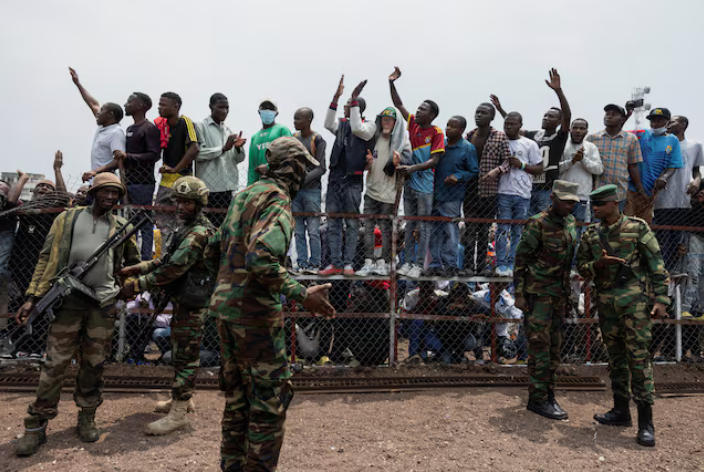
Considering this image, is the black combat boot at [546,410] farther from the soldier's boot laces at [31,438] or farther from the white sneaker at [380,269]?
the soldier's boot laces at [31,438]

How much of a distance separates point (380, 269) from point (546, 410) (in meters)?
2.41

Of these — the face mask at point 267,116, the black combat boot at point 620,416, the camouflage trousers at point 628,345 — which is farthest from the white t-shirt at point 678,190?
the face mask at point 267,116

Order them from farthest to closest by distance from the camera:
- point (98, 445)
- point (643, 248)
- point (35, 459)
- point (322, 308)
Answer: point (643, 248) → point (98, 445) → point (35, 459) → point (322, 308)

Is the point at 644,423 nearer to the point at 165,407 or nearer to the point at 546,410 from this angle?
the point at 546,410

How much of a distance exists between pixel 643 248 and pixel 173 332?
15.0 feet

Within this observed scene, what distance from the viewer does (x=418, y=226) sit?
586cm

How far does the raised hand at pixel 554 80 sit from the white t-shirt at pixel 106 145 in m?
5.70

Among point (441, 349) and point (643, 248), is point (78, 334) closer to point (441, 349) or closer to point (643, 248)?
point (441, 349)

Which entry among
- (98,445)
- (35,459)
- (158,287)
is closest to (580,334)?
(158,287)

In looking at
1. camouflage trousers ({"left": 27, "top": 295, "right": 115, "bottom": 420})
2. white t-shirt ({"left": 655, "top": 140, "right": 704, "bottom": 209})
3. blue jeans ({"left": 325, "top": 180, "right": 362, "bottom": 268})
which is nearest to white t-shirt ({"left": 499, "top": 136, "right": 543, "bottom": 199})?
blue jeans ({"left": 325, "top": 180, "right": 362, "bottom": 268})

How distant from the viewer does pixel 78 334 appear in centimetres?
401

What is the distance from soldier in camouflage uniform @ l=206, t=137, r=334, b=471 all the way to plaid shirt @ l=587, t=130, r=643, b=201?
5109mm

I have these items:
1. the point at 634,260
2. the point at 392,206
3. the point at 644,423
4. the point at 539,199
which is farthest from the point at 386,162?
the point at 644,423

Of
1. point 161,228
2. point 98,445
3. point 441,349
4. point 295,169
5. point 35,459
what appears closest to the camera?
point 295,169
